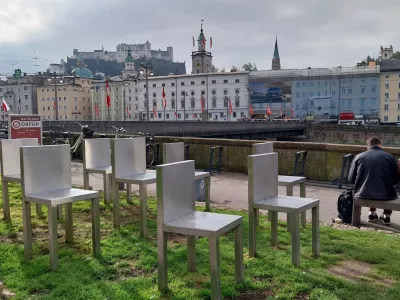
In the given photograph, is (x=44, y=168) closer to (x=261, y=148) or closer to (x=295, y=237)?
(x=295, y=237)

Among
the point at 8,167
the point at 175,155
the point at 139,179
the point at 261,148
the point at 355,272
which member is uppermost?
the point at 261,148

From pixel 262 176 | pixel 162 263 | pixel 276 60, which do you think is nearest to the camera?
pixel 162 263

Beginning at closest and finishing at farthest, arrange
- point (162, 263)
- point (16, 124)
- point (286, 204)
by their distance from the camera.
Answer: point (162, 263) → point (286, 204) → point (16, 124)

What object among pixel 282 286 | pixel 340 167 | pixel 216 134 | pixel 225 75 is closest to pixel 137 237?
pixel 282 286

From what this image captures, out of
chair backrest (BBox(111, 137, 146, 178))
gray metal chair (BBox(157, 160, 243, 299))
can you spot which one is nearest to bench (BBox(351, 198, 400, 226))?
gray metal chair (BBox(157, 160, 243, 299))

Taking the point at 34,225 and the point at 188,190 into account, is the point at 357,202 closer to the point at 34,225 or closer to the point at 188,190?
the point at 188,190

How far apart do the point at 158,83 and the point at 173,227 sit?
115 m

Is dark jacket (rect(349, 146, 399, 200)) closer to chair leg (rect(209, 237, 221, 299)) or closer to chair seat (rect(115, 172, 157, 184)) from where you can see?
chair seat (rect(115, 172, 157, 184))

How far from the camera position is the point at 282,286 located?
3965mm

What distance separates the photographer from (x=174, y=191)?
13.2 ft

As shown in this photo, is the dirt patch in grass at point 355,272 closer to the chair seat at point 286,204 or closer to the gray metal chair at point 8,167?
the chair seat at point 286,204

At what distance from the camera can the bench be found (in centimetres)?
596

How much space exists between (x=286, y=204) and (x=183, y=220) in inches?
50.6

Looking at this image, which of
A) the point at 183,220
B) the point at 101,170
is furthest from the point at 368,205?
the point at 101,170
